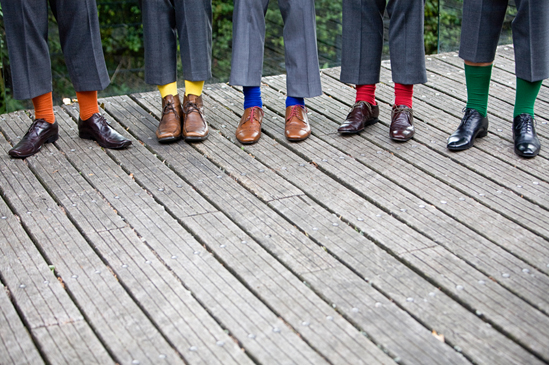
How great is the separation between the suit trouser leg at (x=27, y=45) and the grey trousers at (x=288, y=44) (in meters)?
0.78

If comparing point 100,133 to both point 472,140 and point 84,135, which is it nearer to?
point 84,135

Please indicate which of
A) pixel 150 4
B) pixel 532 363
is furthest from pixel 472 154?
pixel 150 4

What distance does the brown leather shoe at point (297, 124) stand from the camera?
8.50 ft

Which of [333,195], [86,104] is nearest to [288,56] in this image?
[333,195]

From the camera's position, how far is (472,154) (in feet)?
8.04

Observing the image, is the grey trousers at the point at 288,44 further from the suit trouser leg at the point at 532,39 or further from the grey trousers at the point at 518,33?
the suit trouser leg at the point at 532,39

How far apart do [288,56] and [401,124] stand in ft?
1.88

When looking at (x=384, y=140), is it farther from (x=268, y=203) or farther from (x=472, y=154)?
(x=268, y=203)

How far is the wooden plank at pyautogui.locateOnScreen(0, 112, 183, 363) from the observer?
1409 millimetres

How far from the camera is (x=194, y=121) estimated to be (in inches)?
103

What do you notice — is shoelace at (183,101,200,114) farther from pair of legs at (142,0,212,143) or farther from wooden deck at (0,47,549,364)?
wooden deck at (0,47,549,364)

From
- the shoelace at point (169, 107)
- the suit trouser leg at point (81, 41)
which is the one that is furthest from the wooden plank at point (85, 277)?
the shoelace at point (169, 107)

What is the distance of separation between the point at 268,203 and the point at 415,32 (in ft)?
3.45

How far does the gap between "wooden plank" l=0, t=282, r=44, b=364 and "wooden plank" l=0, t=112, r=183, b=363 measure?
0.14 m
